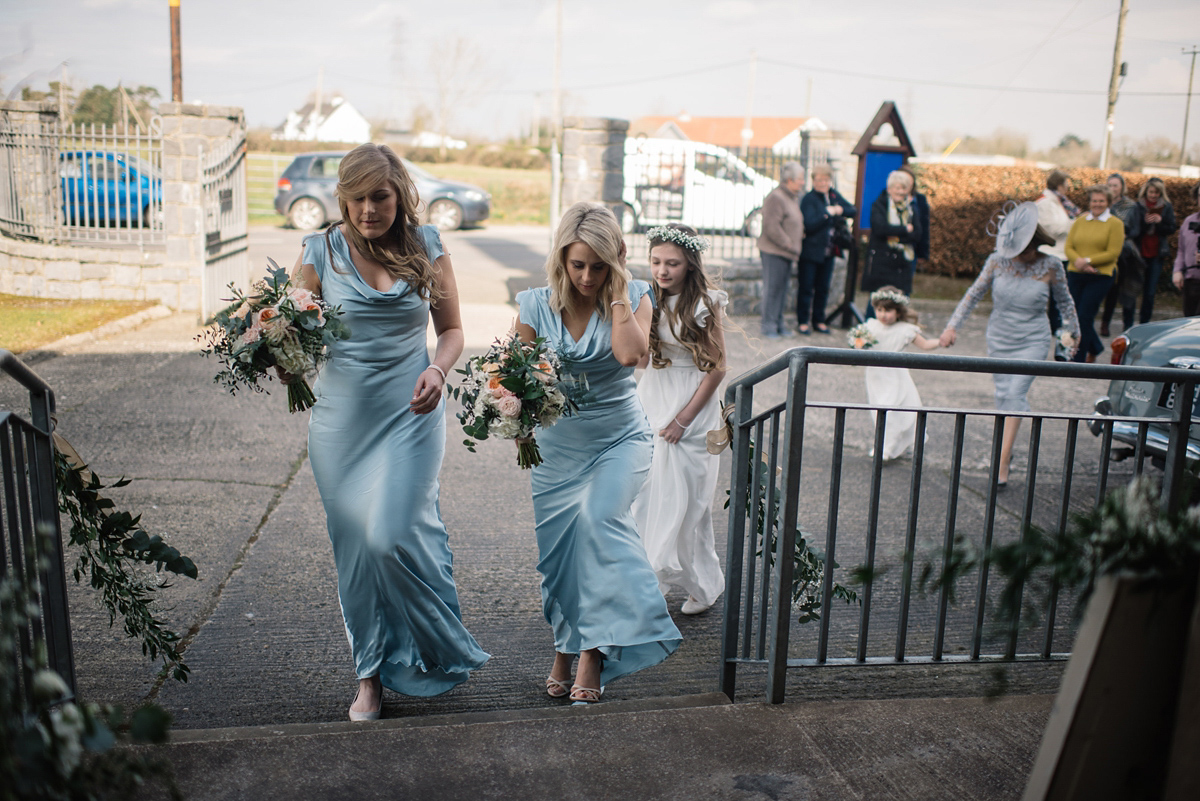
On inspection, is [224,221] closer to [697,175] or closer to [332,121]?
[697,175]

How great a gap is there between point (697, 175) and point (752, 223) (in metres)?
1.12

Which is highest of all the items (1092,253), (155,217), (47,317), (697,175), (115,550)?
(697,175)

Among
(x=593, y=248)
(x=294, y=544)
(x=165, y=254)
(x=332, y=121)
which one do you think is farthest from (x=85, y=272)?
(x=332, y=121)

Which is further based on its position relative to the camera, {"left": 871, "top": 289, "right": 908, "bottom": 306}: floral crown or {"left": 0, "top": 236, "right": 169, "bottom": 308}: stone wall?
{"left": 0, "top": 236, "right": 169, "bottom": 308}: stone wall

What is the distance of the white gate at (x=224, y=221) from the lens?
11648 mm

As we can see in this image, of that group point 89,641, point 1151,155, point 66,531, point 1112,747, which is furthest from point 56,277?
point 1151,155

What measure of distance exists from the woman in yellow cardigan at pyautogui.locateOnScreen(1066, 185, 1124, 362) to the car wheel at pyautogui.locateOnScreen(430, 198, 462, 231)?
53.4 ft

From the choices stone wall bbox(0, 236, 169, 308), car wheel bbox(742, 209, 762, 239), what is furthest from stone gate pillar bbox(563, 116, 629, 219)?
stone wall bbox(0, 236, 169, 308)

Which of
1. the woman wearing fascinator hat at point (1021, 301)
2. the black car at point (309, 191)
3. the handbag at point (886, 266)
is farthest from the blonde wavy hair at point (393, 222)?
the black car at point (309, 191)

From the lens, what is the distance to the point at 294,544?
507cm

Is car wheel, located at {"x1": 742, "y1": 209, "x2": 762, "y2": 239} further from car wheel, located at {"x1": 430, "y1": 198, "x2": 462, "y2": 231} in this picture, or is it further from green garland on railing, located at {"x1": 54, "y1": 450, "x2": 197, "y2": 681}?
green garland on railing, located at {"x1": 54, "y1": 450, "x2": 197, "y2": 681}

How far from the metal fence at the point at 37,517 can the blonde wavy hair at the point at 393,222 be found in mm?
1197

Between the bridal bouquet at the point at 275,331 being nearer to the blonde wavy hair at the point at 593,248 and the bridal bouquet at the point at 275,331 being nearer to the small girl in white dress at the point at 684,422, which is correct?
the blonde wavy hair at the point at 593,248

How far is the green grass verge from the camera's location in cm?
988
